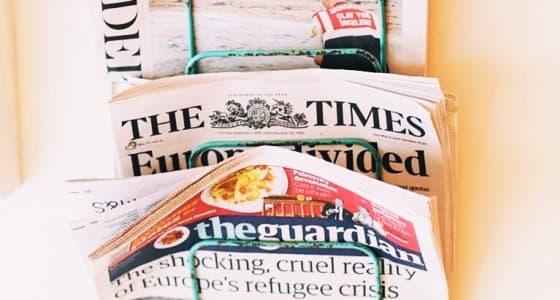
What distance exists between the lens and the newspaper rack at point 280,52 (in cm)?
49

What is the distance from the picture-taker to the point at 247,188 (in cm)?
51

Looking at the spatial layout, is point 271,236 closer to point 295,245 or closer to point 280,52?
point 295,245

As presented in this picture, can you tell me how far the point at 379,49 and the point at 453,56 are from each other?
6cm

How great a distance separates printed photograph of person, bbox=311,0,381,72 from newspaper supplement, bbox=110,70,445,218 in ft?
0.10

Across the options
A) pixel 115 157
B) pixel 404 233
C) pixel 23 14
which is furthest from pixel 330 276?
pixel 23 14

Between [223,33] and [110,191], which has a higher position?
[223,33]

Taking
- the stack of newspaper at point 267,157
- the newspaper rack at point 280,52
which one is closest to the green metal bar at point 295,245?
the stack of newspaper at point 267,157

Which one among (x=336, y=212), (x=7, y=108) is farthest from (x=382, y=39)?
(x=7, y=108)

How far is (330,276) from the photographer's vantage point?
535mm

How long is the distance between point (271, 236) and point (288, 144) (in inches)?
2.9

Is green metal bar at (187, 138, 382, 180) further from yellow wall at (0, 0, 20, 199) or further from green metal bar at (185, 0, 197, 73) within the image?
yellow wall at (0, 0, 20, 199)

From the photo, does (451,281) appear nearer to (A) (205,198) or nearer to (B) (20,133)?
(A) (205,198)

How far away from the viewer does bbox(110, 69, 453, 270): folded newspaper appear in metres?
0.48

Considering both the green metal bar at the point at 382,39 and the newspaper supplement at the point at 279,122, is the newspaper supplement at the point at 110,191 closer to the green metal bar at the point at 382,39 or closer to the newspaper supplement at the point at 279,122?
the newspaper supplement at the point at 279,122
